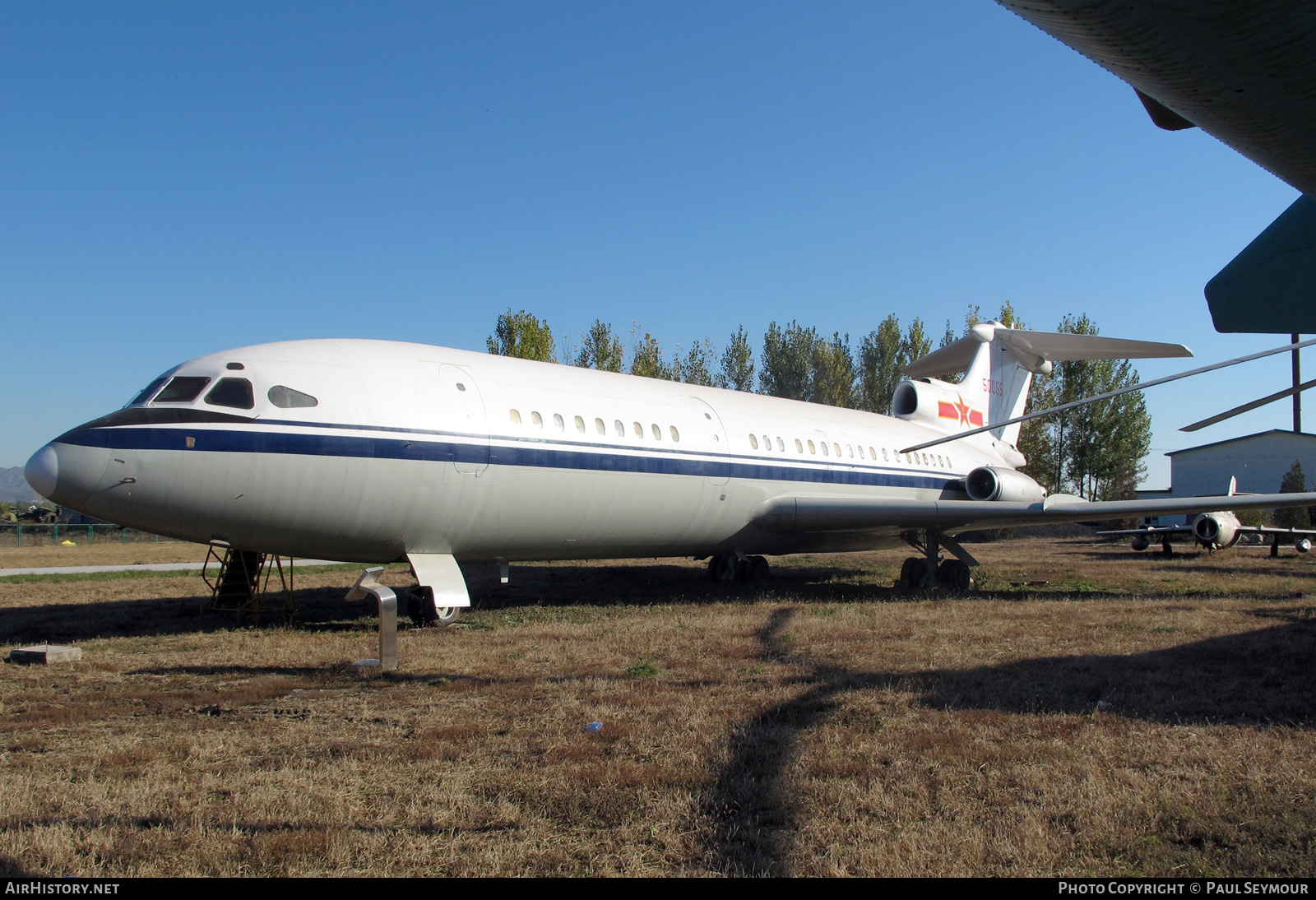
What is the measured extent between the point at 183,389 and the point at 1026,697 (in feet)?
29.3

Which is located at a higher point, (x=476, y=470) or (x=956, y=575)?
(x=476, y=470)

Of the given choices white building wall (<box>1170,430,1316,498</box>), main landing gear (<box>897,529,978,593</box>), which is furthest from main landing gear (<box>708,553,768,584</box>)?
white building wall (<box>1170,430,1316,498</box>)

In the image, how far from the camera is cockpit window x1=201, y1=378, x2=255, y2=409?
29.8 feet

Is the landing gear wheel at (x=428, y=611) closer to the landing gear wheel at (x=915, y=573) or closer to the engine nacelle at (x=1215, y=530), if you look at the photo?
the landing gear wheel at (x=915, y=573)

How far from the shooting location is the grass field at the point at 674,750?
3.47 metres

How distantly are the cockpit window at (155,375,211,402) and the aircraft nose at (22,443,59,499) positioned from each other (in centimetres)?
112

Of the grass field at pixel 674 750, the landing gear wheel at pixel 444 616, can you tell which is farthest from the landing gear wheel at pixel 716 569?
the landing gear wheel at pixel 444 616

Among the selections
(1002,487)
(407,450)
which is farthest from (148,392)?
(1002,487)

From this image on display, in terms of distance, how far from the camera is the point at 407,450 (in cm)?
971

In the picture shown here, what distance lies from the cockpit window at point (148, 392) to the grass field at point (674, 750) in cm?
267

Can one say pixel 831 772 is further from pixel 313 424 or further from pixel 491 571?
pixel 491 571

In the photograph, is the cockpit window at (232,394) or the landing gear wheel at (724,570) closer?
the cockpit window at (232,394)

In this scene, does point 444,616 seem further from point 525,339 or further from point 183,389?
point 525,339

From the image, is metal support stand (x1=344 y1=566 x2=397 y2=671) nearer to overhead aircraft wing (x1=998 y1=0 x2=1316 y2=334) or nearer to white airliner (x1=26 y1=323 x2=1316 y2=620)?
white airliner (x1=26 y1=323 x2=1316 y2=620)
